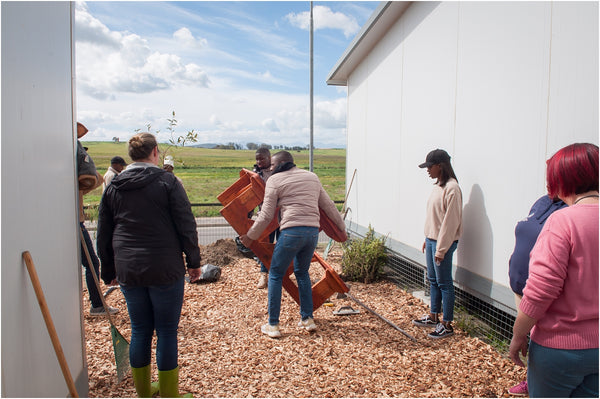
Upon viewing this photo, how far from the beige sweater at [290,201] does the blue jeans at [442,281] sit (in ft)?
4.28

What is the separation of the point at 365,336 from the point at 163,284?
2486mm

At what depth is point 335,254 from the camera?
854cm

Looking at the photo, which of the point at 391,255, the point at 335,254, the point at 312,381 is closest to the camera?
the point at 312,381

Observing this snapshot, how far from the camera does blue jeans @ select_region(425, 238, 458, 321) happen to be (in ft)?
13.6

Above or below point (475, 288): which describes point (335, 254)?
below

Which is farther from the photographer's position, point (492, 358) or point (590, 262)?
point (492, 358)

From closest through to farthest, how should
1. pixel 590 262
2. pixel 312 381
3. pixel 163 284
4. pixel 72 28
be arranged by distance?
pixel 590 262 < pixel 163 284 < pixel 72 28 < pixel 312 381

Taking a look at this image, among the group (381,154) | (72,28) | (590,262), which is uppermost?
(72,28)

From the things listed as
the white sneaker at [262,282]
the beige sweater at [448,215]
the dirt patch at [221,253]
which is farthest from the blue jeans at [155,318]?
the dirt patch at [221,253]

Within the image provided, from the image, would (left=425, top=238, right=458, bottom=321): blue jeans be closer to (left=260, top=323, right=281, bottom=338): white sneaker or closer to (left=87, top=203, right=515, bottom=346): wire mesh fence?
(left=87, top=203, right=515, bottom=346): wire mesh fence

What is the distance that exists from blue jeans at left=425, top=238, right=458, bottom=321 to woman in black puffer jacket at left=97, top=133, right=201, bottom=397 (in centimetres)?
258

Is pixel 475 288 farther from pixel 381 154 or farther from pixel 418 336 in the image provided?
pixel 381 154

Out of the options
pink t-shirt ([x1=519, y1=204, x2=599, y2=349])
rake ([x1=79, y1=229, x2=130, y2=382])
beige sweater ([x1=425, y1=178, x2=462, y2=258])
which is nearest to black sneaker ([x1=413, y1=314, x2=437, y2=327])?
beige sweater ([x1=425, y1=178, x2=462, y2=258])

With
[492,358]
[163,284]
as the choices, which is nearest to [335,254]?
[492,358]
